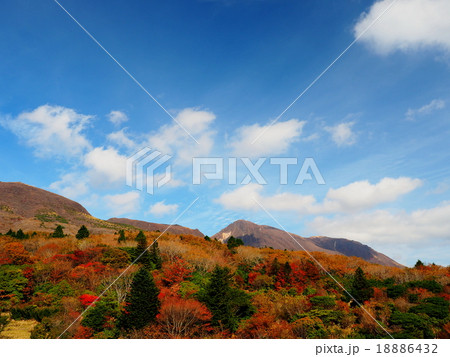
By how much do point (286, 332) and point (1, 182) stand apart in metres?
159

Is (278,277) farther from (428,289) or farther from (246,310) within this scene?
(428,289)

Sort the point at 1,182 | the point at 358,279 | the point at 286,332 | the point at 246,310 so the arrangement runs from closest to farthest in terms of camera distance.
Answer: the point at 286,332 < the point at 246,310 < the point at 358,279 < the point at 1,182

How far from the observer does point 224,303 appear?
76.2ft

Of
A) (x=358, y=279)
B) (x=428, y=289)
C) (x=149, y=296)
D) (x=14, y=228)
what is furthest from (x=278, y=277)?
(x=14, y=228)

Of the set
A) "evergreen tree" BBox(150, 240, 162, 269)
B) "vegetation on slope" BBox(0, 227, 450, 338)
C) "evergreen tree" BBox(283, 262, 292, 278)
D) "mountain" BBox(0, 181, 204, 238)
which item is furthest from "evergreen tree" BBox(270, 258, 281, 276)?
"mountain" BBox(0, 181, 204, 238)

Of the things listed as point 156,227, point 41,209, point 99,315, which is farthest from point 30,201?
point 99,315

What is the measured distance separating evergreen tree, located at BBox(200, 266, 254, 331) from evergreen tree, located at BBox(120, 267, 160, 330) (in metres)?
4.48

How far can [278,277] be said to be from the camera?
1599 inches

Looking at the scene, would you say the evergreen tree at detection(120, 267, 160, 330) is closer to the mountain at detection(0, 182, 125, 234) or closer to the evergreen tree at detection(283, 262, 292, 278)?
the evergreen tree at detection(283, 262, 292, 278)

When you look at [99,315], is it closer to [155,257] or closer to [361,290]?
[155,257]

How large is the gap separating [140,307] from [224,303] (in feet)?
21.5

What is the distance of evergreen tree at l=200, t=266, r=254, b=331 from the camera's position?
22.7 meters

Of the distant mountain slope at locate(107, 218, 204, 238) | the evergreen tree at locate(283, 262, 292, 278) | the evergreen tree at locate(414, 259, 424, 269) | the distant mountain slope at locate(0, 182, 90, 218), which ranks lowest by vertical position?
the evergreen tree at locate(283, 262, 292, 278)

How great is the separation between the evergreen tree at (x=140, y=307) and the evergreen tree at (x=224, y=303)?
4478 mm
